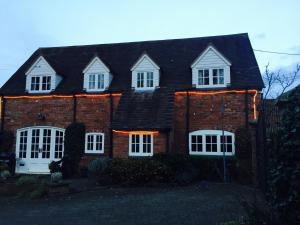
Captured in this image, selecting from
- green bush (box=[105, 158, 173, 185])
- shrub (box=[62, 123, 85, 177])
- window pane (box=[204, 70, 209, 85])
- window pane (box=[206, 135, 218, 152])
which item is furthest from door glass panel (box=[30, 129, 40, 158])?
window pane (box=[204, 70, 209, 85])

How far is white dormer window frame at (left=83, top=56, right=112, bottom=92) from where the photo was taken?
66.7 feet

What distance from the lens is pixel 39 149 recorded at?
20297 millimetres

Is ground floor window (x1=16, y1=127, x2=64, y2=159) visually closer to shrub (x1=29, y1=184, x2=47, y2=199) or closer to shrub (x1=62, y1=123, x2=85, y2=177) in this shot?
shrub (x1=62, y1=123, x2=85, y2=177)

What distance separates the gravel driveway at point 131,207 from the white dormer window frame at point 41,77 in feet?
32.9

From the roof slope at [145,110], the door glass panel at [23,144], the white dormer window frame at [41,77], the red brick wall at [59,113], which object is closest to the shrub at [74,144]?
the red brick wall at [59,113]

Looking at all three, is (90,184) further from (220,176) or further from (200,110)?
(200,110)


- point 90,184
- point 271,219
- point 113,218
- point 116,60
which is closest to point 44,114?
point 116,60

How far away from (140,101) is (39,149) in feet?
24.3

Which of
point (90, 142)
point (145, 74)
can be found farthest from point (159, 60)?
point (90, 142)

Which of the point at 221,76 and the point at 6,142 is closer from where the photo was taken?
the point at 221,76

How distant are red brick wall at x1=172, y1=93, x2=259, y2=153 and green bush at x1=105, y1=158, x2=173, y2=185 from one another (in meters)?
→ 3.98

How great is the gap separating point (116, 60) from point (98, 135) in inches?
240

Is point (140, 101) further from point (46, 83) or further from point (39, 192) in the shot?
point (39, 192)

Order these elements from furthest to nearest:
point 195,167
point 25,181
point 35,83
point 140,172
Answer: point 35,83 < point 195,167 < point 140,172 < point 25,181
